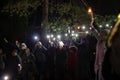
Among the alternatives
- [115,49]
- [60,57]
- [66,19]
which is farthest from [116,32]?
[66,19]

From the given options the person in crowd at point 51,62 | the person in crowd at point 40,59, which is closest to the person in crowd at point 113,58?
the person in crowd at point 40,59

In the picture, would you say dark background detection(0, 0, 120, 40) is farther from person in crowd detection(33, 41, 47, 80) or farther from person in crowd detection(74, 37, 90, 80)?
person in crowd detection(74, 37, 90, 80)

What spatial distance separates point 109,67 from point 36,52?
12.7 m

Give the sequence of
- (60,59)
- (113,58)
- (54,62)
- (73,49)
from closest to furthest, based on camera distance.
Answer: (113,58)
(73,49)
(60,59)
(54,62)

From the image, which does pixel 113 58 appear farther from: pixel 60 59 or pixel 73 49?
pixel 60 59

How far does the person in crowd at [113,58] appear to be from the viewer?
2178 millimetres

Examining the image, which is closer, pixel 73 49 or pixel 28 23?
pixel 73 49

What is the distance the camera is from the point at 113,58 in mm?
2213

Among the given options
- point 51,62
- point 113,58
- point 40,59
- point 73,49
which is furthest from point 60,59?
point 113,58

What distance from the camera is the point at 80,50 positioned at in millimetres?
Answer: 12508

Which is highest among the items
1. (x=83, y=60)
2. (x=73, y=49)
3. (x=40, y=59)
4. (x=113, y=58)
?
(x=113, y=58)

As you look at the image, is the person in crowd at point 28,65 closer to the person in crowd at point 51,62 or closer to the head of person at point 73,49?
the person in crowd at point 51,62

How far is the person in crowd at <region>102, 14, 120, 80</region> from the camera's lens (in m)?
2.18

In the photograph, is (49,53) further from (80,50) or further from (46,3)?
(46,3)
